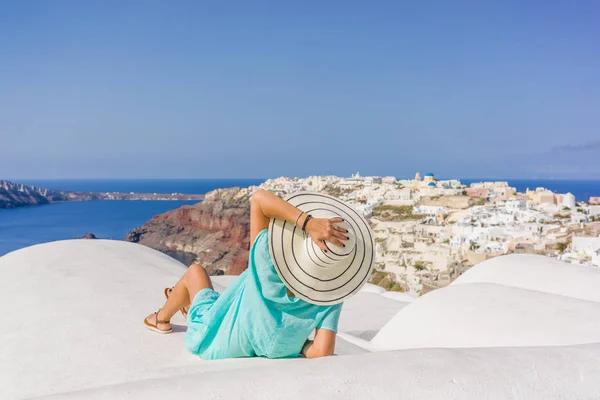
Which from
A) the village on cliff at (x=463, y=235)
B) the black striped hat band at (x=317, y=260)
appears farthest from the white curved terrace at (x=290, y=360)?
the village on cliff at (x=463, y=235)

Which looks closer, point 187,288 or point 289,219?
point 289,219

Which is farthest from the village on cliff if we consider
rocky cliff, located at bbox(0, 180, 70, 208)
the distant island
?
the distant island

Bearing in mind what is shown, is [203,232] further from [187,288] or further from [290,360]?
[290,360]

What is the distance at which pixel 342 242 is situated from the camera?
198cm

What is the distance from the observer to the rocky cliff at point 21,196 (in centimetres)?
7219

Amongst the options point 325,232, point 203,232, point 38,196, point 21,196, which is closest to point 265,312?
point 325,232

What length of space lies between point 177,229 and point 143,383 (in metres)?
47.6

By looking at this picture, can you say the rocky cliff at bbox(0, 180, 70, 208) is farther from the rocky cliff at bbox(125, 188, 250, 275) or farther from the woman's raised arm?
the woman's raised arm

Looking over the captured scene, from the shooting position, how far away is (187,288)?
2748 mm

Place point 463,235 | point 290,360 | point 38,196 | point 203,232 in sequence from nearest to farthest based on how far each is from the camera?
point 290,360, point 463,235, point 203,232, point 38,196

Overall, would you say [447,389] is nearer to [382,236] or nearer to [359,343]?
[359,343]

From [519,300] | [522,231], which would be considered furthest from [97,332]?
[522,231]

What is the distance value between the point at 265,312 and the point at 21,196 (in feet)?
276

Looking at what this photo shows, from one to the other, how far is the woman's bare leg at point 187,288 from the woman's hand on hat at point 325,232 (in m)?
0.92
